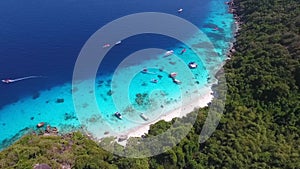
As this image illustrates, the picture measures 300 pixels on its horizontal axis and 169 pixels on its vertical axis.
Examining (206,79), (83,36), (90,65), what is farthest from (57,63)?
(206,79)

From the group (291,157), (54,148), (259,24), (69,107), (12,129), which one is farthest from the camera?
(259,24)

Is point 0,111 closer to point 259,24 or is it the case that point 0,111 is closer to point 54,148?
point 54,148

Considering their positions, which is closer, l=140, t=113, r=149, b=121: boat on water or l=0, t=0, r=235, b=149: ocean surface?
l=140, t=113, r=149, b=121: boat on water

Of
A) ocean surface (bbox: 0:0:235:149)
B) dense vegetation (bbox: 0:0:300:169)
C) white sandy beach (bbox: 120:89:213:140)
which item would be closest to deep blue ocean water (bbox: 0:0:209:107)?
ocean surface (bbox: 0:0:235:149)

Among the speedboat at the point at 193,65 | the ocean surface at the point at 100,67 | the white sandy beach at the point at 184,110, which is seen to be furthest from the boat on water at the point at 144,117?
the speedboat at the point at 193,65

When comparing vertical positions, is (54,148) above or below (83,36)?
below

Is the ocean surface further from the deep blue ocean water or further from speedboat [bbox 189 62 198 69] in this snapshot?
speedboat [bbox 189 62 198 69]
